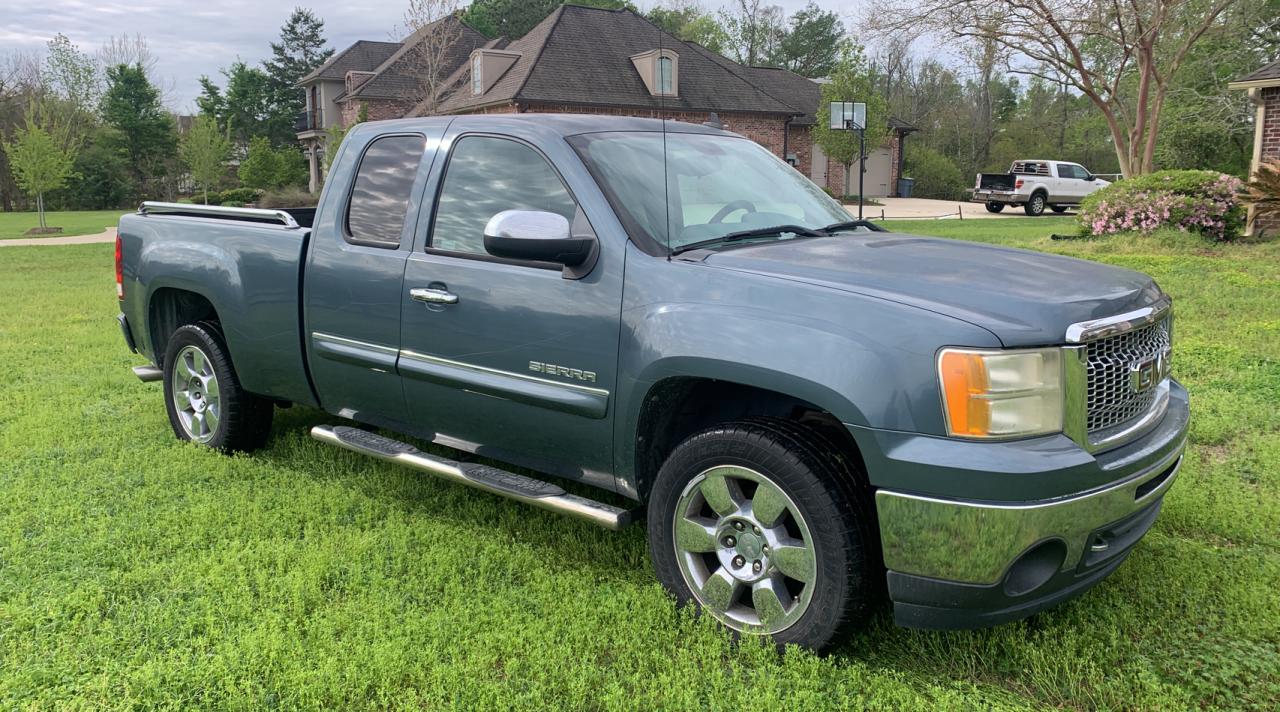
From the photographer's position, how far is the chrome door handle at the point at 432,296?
389 centimetres

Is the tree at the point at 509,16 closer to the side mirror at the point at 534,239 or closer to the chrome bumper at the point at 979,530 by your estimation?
the side mirror at the point at 534,239

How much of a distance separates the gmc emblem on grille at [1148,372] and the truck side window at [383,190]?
2.94 m

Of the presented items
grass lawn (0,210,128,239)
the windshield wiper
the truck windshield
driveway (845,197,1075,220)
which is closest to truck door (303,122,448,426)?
the truck windshield

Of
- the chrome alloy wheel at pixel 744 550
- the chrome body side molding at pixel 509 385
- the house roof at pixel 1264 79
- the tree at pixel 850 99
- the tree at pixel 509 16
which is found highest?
the tree at pixel 509 16

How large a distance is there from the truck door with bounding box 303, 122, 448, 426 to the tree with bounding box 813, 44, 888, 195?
35.8 metres

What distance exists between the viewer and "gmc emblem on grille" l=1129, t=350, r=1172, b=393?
3.09 m

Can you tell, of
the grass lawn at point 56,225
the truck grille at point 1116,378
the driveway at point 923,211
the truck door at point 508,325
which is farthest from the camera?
the driveway at point 923,211

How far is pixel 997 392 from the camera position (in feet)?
8.87

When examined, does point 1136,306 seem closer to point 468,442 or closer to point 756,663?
point 756,663

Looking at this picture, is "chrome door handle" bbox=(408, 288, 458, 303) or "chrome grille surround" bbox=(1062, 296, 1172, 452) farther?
"chrome door handle" bbox=(408, 288, 458, 303)

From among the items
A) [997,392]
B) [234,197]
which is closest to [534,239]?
[997,392]

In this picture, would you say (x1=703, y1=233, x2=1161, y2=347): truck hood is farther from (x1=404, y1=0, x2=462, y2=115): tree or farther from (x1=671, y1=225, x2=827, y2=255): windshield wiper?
(x1=404, y1=0, x2=462, y2=115): tree

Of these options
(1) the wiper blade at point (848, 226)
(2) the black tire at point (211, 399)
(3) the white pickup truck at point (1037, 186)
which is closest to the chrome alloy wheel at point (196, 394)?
(2) the black tire at point (211, 399)

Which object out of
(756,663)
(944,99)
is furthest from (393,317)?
(944,99)
